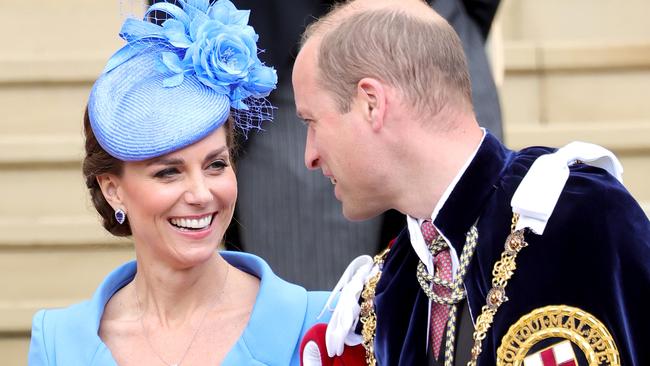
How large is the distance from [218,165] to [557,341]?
1.14 meters

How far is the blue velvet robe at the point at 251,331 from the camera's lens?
3680mm

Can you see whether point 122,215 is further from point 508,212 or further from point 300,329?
point 508,212

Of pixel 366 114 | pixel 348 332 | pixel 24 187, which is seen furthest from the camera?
pixel 24 187

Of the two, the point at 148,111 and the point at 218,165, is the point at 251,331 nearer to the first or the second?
the point at 218,165

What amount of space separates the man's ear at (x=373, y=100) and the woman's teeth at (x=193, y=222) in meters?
0.74

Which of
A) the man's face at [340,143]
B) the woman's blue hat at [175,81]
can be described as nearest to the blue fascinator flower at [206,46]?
the woman's blue hat at [175,81]

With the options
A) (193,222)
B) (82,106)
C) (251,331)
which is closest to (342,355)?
(251,331)

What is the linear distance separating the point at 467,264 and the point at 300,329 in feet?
2.67

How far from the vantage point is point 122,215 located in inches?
149

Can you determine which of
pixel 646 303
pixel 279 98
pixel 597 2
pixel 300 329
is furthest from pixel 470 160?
pixel 597 2

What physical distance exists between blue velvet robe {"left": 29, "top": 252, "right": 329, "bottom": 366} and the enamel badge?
0.89 meters

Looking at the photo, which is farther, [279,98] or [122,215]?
[279,98]

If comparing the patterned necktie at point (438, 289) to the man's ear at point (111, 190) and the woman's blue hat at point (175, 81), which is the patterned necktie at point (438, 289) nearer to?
the woman's blue hat at point (175, 81)

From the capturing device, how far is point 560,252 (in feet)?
9.57
